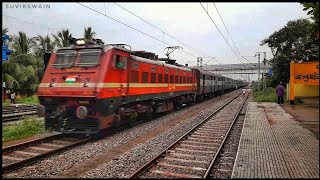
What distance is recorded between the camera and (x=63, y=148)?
9.74 m

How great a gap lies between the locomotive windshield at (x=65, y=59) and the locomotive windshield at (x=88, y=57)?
12.9 inches

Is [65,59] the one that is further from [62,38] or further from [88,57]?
[62,38]

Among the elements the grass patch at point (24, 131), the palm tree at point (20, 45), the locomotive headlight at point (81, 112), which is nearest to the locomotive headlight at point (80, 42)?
the locomotive headlight at point (81, 112)

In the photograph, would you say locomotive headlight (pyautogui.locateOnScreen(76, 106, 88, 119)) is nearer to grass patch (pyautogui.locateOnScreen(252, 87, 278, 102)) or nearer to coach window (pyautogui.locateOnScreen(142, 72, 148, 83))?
coach window (pyautogui.locateOnScreen(142, 72, 148, 83))

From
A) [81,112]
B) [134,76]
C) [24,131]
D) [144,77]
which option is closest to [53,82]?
[81,112]

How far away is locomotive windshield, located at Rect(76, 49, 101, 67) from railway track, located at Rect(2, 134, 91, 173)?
260 cm

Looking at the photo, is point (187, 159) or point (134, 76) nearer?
point (187, 159)

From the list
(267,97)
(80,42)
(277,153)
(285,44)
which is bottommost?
(277,153)

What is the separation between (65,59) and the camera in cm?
1201

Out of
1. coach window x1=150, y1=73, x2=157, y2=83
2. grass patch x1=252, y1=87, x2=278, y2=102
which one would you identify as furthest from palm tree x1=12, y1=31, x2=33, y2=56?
coach window x1=150, y1=73, x2=157, y2=83

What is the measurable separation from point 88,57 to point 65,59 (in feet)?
3.09

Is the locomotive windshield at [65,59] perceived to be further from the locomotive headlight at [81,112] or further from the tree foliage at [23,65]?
the tree foliage at [23,65]

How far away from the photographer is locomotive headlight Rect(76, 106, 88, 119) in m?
→ 10.8

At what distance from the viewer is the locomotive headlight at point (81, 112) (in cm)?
1077
